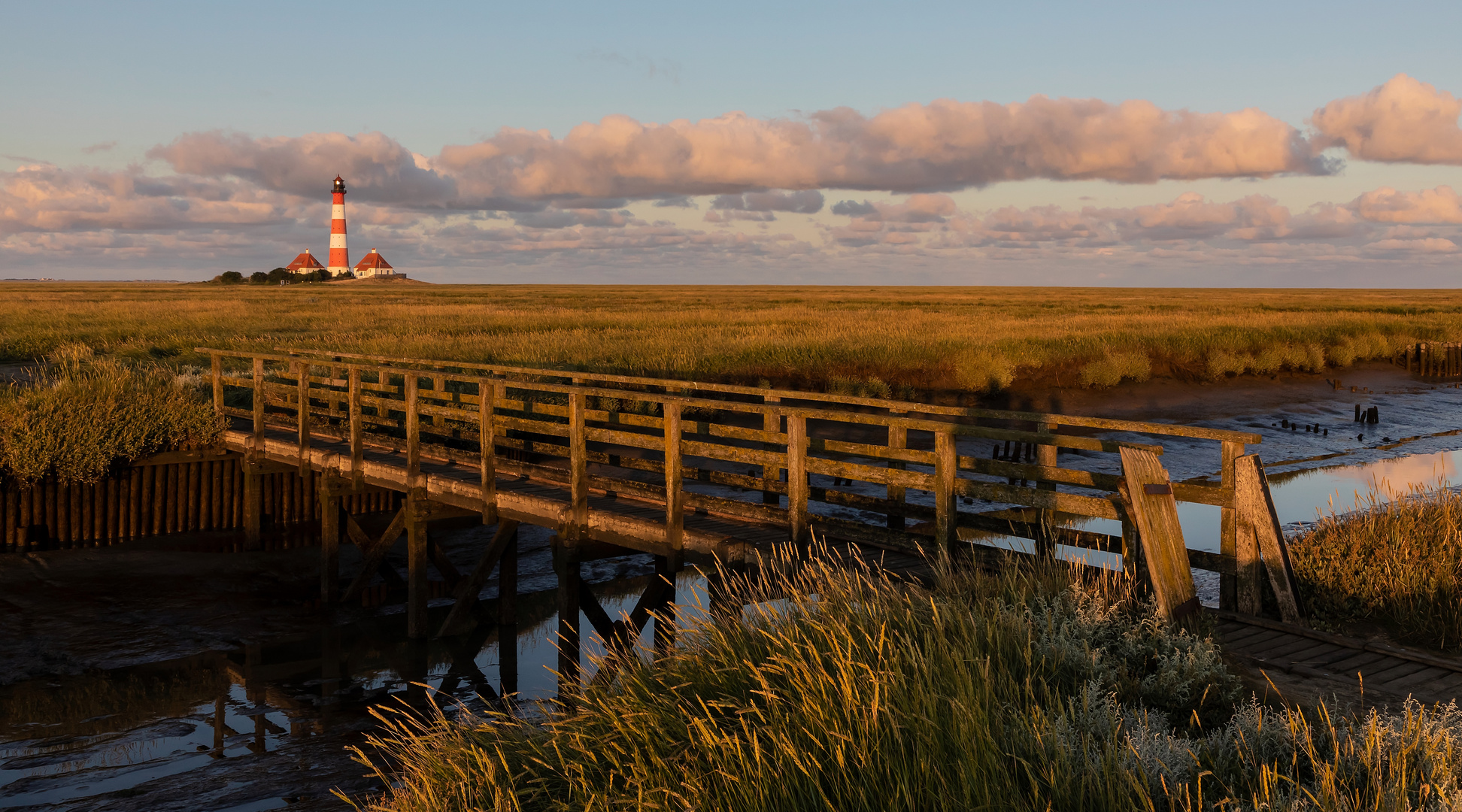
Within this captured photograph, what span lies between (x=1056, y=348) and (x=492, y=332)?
836 inches

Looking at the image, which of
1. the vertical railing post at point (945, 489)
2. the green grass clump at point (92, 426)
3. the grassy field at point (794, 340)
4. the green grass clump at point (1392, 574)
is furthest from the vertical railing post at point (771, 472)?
the grassy field at point (794, 340)

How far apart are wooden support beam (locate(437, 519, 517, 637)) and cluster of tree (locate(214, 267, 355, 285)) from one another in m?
133

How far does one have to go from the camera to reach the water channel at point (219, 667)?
8.56 m

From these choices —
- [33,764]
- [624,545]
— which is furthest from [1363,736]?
[33,764]

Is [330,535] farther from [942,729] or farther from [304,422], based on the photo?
[942,729]

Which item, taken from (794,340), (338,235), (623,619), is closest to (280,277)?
(338,235)

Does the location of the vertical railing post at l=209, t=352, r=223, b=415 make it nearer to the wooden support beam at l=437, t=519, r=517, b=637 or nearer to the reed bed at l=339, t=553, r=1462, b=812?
the wooden support beam at l=437, t=519, r=517, b=637

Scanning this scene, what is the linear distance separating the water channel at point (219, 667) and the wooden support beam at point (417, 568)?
24 cm

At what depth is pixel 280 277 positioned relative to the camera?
13875cm

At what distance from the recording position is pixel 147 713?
32.8 feet

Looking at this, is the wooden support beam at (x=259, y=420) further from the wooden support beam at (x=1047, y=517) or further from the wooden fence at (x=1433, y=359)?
the wooden fence at (x=1433, y=359)

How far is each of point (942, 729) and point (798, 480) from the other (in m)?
4.36

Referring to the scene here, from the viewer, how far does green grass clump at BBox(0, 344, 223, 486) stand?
46.4 ft

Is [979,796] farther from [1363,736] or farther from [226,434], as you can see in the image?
[226,434]
